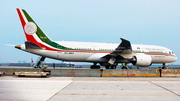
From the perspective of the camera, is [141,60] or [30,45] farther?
[141,60]

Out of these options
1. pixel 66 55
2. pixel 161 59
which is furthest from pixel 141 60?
pixel 66 55

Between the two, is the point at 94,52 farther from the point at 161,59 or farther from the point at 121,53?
the point at 161,59

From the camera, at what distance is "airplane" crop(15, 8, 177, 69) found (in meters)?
19.8

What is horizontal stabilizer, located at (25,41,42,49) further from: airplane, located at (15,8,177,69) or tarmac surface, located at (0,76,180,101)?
tarmac surface, located at (0,76,180,101)

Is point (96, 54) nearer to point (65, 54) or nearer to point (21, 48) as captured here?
point (65, 54)

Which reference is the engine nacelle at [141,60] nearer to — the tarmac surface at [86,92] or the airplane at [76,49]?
the airplane at [76,49]

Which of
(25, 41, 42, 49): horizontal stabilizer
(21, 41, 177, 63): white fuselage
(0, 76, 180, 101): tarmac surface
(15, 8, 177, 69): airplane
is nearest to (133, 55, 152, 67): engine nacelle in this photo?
(15, 8, 177, 69): airplane

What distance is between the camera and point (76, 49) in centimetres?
2128

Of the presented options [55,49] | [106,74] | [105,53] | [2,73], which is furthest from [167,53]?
[2,73]

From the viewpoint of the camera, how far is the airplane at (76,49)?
19.8 metres

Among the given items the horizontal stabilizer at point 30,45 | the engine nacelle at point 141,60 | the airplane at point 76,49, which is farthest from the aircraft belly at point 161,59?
the horizontal stabilizer at point 30,45

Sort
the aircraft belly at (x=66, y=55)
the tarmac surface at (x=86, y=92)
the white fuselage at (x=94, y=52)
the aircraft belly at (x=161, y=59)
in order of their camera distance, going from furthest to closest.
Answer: the aircraft belly at (x=161, y=59)
the white fuselage at (x=94, y=52)
the aircraft belly at (x=66, y=55)
the tarmac surface at (x=86, y=92)

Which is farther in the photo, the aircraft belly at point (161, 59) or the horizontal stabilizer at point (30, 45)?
the aircraft belly at point (161, 59)

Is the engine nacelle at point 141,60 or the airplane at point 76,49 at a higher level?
the airplane at point 76,49
